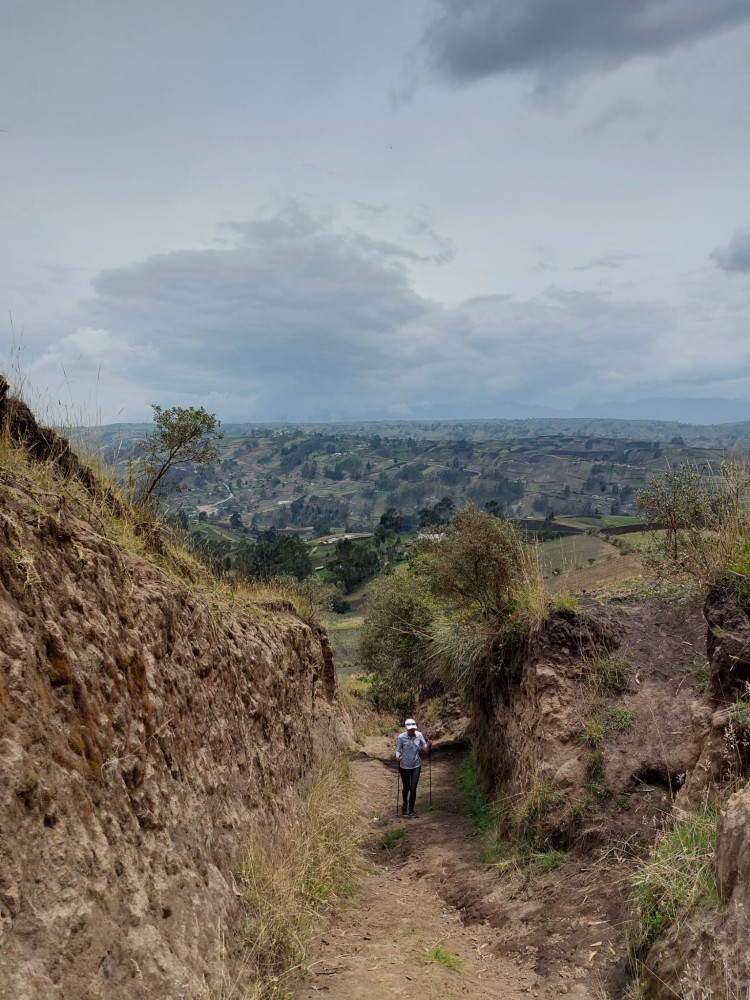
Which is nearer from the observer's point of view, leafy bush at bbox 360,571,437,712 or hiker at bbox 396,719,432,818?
hiker at bbox 396,719,432,818

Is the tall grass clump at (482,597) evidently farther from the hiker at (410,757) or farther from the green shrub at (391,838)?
the green shrub at (391,838)

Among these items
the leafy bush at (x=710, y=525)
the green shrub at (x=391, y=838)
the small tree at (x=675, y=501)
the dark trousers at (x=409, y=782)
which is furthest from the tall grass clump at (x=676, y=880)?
the dark trousers at (x=409, y=782)

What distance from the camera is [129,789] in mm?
5023

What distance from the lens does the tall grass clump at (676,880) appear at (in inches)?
192

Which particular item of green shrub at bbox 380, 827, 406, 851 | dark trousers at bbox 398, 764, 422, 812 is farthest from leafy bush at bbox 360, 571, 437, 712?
green shrub at bbox 380, 827, 406, 851

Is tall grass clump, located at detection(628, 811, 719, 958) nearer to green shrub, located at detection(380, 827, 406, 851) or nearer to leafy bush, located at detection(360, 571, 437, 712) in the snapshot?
green shrub, located at detection(380, 827, 406, 851)

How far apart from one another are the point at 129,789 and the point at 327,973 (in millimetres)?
3114

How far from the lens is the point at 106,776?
4746mm

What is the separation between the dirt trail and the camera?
6215 mm

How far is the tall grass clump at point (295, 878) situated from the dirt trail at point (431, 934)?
288 millimetres

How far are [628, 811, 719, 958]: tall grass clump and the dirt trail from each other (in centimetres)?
90

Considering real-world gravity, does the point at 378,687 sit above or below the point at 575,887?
below

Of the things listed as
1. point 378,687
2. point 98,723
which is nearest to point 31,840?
point 98,723

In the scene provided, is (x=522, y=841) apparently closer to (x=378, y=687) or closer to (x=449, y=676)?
(x=449, y=676)
